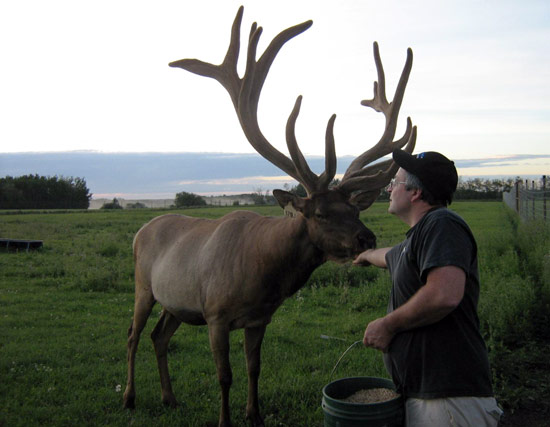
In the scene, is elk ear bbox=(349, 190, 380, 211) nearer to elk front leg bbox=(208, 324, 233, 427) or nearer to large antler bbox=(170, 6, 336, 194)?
large antler bbox=(170, 6, 336, 194)

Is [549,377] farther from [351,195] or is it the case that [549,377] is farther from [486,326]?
[351,195]

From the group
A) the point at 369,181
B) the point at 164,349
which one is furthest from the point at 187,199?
the point at 369,181

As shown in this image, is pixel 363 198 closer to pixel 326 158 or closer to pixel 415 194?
pixel 326 158

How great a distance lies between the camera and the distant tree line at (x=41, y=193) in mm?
71750

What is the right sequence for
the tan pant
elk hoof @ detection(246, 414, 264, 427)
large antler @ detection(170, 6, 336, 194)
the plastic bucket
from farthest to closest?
elk hoof @ detection(246, 414, 264, 427) < large antler @ detection(170, 6, 336, 194) < the plastic bucket < the tan pant

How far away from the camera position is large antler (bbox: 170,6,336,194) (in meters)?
4.38

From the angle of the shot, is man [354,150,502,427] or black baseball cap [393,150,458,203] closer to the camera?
man [354,150,502,427]

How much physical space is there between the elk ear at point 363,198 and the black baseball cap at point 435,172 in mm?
1528

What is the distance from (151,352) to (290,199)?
12.2ft

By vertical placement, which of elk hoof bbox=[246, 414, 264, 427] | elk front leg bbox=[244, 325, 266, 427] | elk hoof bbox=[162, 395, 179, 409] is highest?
elk front leg bbox=[244, 325, 266, 427]

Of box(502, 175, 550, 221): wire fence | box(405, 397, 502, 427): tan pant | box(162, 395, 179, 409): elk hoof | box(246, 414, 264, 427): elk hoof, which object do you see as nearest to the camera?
box(405, 397, 502, 427): tan pant

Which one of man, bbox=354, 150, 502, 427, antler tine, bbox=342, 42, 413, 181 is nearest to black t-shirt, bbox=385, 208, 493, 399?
man, bbox=354, 150, 502, 427

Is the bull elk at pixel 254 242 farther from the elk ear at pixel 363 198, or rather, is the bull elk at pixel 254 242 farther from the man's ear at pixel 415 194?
the man's ear at pixel 415 194

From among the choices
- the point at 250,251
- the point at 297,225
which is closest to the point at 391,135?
the point at 297,225
